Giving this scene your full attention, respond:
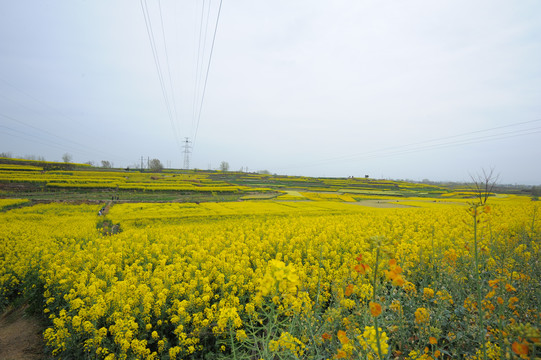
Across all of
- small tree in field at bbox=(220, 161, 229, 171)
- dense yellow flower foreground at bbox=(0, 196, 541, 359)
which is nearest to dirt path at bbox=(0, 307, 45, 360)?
dense yellow flower foreground at bbox=(0, 196, 541, 359)

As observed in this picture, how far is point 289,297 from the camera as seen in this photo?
2.04m

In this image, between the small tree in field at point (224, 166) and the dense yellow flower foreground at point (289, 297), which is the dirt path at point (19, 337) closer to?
the dense yellow flower foreground at point (289, 297)

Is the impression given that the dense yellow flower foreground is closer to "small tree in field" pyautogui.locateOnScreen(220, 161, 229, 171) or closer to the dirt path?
the dirt path

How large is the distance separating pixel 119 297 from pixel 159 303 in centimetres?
71

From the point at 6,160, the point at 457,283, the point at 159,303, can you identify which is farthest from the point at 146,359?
the point at 6,160

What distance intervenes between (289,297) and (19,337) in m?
6.04

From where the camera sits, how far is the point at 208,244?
642cm

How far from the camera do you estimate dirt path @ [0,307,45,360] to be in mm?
3887

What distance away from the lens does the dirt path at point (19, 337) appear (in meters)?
3.89

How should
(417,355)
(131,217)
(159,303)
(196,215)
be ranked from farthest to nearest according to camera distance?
(196,215)
(131,217)
(159,303)
(417,355)

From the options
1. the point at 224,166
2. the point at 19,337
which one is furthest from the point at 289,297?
the point at 224,166

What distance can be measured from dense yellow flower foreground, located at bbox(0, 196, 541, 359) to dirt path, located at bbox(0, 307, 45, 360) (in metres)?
0.42

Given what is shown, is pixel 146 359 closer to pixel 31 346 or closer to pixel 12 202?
pixel 31 346

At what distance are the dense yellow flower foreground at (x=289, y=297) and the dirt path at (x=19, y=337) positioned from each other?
0.42 m
